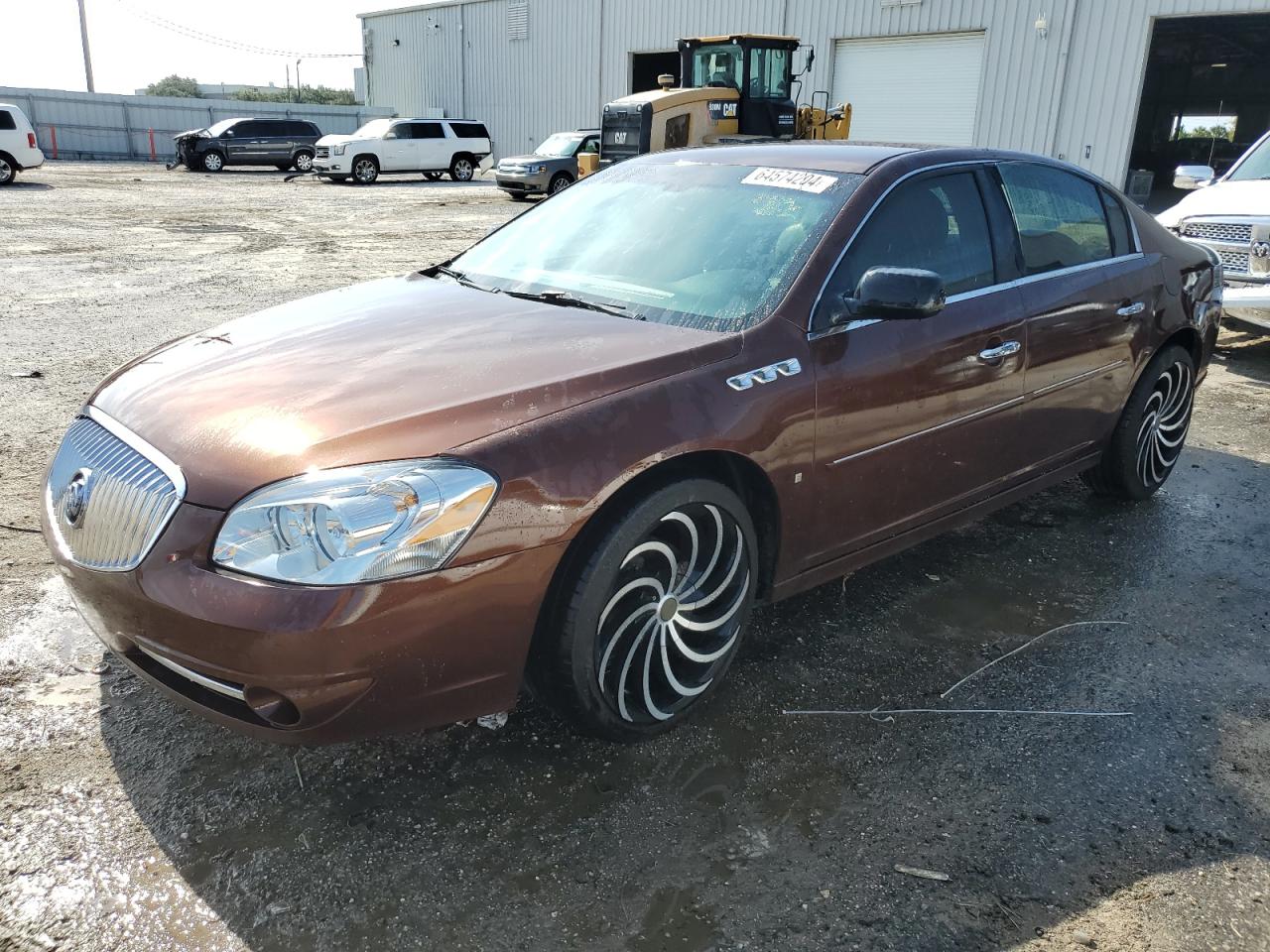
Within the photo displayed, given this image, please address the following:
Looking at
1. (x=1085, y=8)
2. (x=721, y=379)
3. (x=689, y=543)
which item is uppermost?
(x=1085, y=8)

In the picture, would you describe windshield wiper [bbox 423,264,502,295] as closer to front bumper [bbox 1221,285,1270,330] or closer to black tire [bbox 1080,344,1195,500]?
black tire [bbox 1080,344,1195,500]

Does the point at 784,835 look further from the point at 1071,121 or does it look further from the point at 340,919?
the point at 1071,121

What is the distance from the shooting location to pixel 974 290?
3578mm

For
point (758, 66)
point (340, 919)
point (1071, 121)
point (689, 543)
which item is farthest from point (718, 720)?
point (1071, 121)

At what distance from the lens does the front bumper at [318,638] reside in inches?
84.3

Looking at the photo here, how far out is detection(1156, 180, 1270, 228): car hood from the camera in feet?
25.2

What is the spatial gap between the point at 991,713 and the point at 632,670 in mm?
1170

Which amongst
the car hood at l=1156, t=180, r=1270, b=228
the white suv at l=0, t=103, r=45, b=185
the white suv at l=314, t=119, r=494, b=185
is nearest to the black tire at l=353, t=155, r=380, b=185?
the white suv at l=314, t=119, r=494, b=185

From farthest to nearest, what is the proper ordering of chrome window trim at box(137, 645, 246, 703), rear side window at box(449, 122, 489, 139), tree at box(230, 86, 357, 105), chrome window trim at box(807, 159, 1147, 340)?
1. tree at box(230, 86, 357, 105)
2. rear side window at box(449, 122, 489, 139)
3. chrome window trim at box(807, 159, 1147, 340)
4. chrome window trim at box(137, 645, 246, 703)

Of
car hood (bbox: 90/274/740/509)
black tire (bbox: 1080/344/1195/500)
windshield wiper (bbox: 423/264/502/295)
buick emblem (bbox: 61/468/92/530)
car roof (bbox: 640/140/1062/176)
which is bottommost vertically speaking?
black tire (bbox: 1080/344/1195/500)

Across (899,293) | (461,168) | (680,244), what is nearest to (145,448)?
(680,244)

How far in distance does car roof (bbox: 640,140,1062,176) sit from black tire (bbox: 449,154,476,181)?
90.5 feet

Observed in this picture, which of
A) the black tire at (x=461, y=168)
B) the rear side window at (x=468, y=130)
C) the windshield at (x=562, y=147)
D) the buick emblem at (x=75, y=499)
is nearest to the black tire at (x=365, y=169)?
the black tire at (x=461, y=168)

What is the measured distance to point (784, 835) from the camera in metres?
2.48
